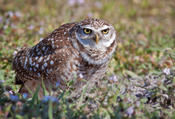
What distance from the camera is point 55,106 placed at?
3.03m

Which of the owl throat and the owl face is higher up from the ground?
the owl face

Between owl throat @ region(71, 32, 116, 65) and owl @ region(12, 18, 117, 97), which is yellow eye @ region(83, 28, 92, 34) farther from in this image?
owl throat @ region(71, 32, 116, 65)

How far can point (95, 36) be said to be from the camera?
148 inches

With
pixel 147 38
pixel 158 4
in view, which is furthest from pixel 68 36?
pixel 158 4

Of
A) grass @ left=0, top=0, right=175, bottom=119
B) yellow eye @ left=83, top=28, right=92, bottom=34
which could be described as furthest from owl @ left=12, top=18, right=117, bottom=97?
grass @ left=0, top=0, right=175, bottom=119

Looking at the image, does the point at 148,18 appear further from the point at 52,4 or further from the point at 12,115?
the point at 12,115

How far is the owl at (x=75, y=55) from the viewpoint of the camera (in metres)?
3.79

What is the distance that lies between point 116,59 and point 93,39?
1812mm

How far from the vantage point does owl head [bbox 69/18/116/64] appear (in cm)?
377

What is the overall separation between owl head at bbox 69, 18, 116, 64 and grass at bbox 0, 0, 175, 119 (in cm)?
45

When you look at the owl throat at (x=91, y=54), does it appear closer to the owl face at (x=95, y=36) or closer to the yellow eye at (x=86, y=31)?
the owl face at (x=95, y=36)


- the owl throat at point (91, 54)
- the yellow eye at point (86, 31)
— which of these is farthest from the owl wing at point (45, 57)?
the yellow eye at point (86, 31)

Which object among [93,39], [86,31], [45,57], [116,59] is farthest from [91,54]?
[116,59]

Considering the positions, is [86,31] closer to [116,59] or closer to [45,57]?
[45,57]
